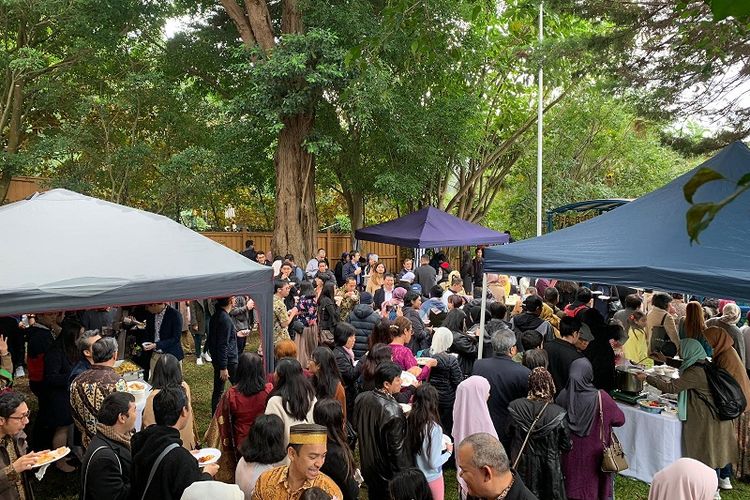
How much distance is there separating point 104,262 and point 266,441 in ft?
9.13

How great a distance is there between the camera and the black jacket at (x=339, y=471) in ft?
12.2

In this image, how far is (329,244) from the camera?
2230 cm

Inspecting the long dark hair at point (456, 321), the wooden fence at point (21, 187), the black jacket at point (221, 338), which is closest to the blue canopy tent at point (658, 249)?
the long dark hair at point (456, 321)

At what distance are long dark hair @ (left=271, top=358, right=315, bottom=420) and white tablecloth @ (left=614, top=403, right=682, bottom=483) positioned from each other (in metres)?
3.41

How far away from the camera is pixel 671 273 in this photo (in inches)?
203

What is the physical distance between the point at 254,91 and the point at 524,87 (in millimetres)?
11028

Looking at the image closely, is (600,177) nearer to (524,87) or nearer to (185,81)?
(524,87)

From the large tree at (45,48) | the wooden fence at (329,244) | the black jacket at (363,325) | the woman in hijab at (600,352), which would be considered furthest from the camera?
the wooden fence at (329,244)

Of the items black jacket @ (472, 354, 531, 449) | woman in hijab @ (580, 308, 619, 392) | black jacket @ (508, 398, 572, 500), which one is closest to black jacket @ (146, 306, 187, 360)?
black jacket @ (472, 354, 531, 449)

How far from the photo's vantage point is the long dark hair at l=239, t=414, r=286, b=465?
11.9ft

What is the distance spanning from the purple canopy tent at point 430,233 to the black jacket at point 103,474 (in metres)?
10.5

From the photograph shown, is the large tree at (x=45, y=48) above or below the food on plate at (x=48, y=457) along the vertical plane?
above

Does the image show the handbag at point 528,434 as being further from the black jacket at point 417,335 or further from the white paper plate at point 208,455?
the black jacket at point 417,335

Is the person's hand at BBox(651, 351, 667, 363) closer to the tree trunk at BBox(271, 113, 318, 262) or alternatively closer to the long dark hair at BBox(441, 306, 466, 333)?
the long dark hair at BBox(441, 306, 466, 333)
